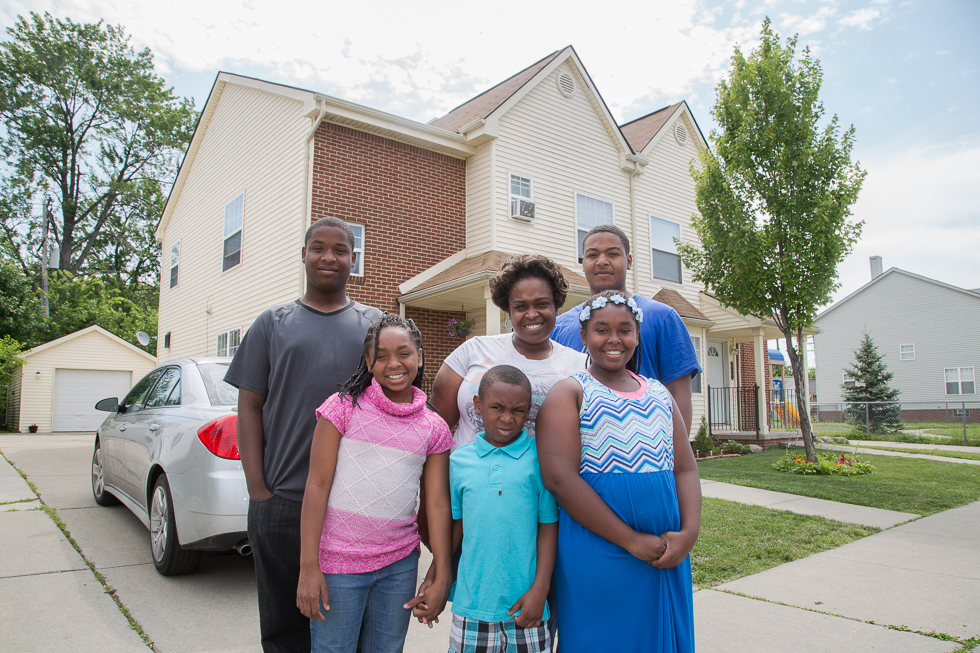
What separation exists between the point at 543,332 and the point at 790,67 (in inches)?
383

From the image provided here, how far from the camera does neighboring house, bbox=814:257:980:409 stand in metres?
27.9

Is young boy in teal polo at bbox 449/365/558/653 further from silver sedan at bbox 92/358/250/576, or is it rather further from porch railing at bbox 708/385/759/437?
porch railing at bbox 708/385/759/437

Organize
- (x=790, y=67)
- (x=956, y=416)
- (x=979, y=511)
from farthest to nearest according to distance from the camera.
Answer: (x=956, y=416) → (x=790, y=67) → (x=979, y=511)

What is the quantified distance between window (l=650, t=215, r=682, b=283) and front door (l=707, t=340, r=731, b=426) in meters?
2.61

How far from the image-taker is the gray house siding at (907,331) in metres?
28.1

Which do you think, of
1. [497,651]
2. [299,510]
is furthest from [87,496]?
[497,651]

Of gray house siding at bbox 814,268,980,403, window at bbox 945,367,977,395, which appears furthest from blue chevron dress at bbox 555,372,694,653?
window at bbox 945,367,977,395

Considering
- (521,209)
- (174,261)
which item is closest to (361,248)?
(521,209)

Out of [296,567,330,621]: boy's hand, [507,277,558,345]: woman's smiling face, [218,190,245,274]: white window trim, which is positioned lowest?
[296,567,330,621]: boy's hand

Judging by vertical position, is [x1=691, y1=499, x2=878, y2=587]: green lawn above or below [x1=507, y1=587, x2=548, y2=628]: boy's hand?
below

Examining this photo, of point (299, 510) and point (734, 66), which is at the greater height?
point (734, 66)

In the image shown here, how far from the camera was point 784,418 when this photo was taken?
1606cm

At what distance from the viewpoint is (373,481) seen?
6.49 feet

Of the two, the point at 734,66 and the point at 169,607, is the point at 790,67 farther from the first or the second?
the point at 169,607
